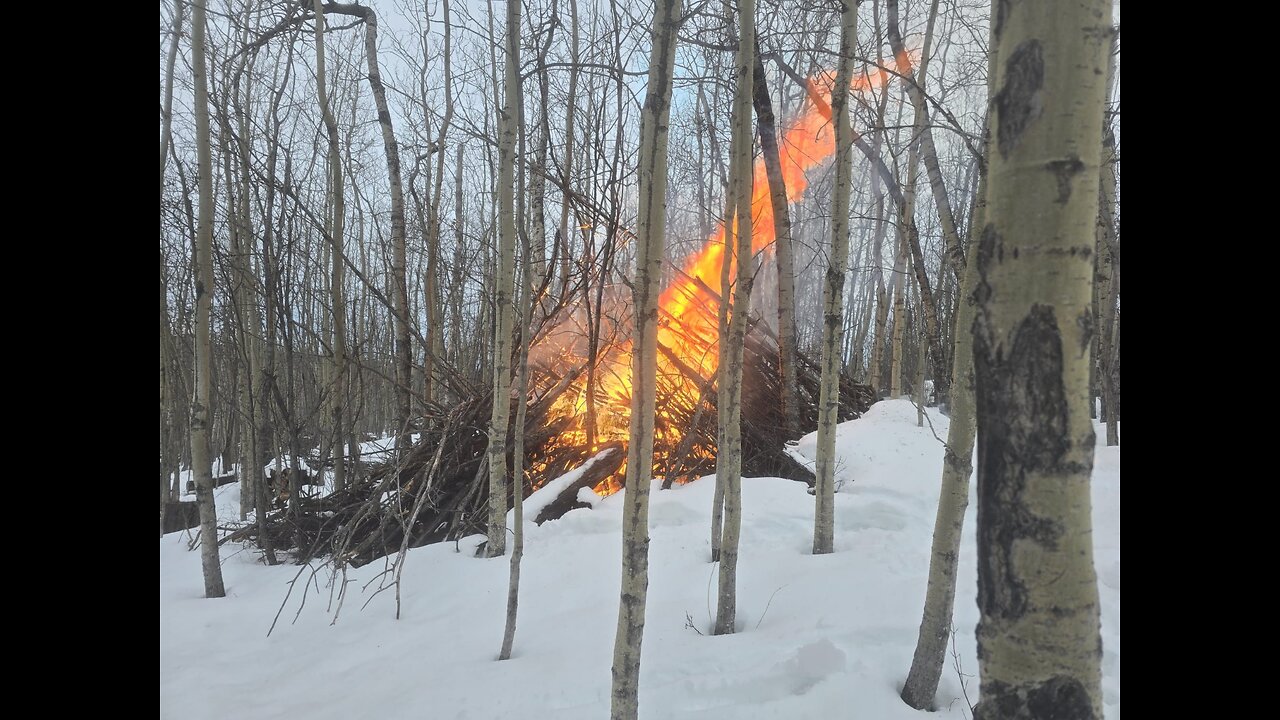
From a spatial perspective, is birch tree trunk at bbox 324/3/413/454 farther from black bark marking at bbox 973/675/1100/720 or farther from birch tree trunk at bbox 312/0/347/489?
black bark marking at bbox 973/675/1100/720

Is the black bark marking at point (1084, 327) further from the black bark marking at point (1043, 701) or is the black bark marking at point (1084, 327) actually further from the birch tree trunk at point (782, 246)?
the birch tree trunk at point (782, 246)

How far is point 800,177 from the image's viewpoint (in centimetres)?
871

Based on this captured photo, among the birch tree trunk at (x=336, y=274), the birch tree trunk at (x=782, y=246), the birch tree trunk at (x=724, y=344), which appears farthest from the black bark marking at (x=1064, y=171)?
the birch tree trunk at (x=336, y=274)

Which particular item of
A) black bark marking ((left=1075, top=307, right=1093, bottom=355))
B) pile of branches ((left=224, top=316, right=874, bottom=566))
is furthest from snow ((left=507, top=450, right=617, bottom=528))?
black bark marking ((left=1075, top=307, right=1093, bottom=355))

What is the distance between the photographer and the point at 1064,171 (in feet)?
3.49

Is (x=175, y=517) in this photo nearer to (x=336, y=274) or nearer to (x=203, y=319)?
(x=336, y=274)

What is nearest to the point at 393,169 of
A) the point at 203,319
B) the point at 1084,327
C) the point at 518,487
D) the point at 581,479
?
the point at 203,319

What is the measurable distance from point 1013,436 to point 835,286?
2760 millimetres

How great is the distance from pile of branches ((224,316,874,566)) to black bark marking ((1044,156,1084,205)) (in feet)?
15.7
